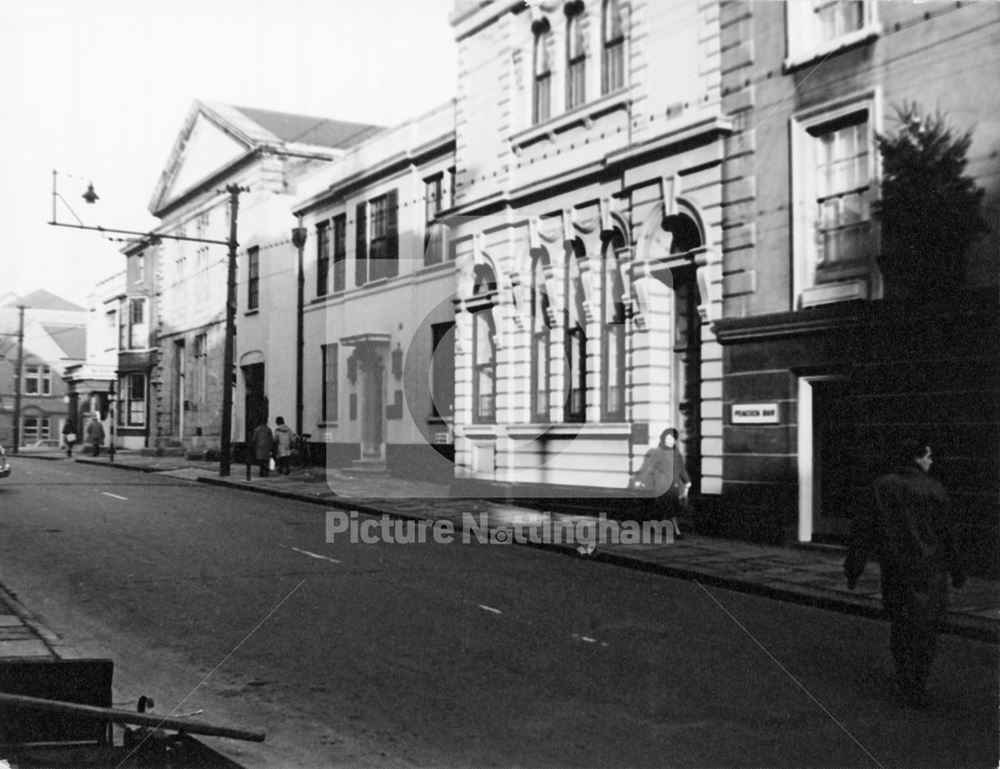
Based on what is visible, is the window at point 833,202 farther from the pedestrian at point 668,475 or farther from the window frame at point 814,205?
the pedestrian at point 668,475

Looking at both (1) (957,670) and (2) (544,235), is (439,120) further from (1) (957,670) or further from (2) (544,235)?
(1) (957,670)

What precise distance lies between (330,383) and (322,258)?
4089mm

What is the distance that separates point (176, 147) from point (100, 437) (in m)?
12.1

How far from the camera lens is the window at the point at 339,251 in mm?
28562

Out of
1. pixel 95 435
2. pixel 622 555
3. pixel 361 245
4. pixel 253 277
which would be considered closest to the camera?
pixel 622 555

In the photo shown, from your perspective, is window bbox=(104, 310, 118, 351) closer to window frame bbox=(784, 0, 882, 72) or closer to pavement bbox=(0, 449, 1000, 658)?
pavement bbox=(0, 449, 1000, 658)

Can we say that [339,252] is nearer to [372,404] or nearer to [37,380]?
[372,404]

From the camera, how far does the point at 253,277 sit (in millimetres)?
33312

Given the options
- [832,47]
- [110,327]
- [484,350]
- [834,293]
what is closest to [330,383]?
[484,350]

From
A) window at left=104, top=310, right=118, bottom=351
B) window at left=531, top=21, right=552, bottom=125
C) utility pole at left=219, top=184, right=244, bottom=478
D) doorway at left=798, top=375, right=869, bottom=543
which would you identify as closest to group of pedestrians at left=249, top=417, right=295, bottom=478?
utility pole at left=219, top=184, right=244, bottom=478

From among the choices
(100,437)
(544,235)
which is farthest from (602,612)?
(100,437)

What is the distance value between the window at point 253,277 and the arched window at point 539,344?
55.7 feet

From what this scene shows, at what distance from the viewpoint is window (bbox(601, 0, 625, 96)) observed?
51.8ft

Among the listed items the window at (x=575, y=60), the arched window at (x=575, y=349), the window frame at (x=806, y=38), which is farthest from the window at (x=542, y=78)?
the window frame at (x=806, y=38)
